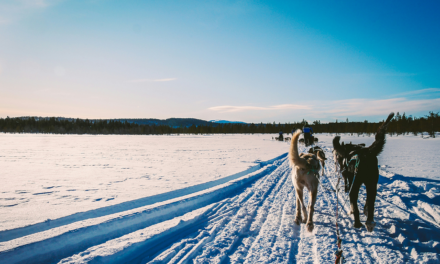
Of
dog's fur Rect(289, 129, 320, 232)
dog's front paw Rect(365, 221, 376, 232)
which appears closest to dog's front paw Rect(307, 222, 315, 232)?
dog's fur Rect(289, 129, 320, 232)

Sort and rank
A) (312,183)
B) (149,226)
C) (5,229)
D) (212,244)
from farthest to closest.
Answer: (149,226) → (312,183) → (5,229) → (212,244)

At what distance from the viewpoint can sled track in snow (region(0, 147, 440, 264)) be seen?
274cm

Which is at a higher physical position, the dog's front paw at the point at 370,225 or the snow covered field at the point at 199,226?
the dog's front paw at the point at 370,225

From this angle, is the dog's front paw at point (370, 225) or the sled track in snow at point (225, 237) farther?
the dog's front paw at point (370, 225)

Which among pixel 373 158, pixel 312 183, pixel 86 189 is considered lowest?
pixel 86 189

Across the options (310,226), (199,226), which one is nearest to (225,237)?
(199,226)

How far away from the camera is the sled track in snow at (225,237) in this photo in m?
2.74

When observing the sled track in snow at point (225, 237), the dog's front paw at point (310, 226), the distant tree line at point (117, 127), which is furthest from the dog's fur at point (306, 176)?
the distant tree line at point (117, 127)

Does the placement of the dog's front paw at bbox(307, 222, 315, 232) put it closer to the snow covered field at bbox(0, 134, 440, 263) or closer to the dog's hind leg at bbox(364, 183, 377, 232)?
the snow covered field at bbox(0, 134, 440, 263)

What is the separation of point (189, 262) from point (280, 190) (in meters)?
3.96

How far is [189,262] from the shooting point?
2.64 m

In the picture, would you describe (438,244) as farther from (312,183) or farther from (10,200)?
(10,200)

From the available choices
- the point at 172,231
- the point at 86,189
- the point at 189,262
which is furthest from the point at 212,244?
the point at 86,189

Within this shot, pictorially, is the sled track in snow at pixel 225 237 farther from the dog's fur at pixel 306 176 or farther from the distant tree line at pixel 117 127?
the distant tree line at pixel 117 127
